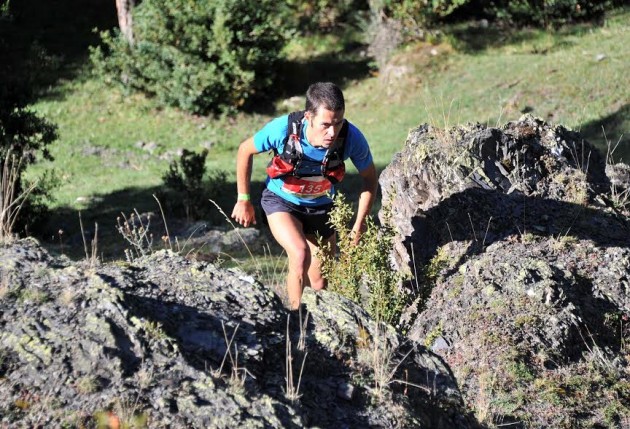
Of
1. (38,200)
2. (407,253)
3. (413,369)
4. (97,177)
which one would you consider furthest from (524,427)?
(97,177)

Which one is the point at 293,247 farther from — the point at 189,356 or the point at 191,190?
the point at 191,190

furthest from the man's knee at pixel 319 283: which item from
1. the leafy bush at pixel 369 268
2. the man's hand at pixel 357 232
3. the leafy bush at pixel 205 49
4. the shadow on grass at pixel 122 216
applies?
the leafy bush at pixel 205 49

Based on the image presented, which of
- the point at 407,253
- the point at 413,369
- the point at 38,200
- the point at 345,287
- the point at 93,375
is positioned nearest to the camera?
the point at 93,375

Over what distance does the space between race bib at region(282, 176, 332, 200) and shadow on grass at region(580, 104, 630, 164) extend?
9.18m

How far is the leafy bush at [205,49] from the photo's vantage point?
2020 centimetres

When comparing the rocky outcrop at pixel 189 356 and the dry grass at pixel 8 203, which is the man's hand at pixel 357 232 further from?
the dry grass at pixel 8 203

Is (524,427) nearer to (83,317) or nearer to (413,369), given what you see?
(413,369)

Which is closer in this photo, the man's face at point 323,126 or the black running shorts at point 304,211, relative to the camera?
the man's face at point 323,126

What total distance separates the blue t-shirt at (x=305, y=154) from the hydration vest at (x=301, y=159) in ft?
0.10

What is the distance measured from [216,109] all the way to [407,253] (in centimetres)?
1485

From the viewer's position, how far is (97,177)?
60.9ft

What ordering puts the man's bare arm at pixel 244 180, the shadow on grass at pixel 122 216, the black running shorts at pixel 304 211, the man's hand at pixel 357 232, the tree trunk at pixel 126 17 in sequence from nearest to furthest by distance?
the man's hand at pixel 357 232
the man's bare arm at pixel 244 180
the black running shorts at pixel 304 211
the shadow on grass at pixel 122 216
the tree trunk at pixel 126 17

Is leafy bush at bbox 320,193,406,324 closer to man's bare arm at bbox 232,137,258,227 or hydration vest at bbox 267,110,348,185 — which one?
hydration vest at bbox 267,110,348,185

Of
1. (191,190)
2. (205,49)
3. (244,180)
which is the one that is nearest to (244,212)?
(244,180)
